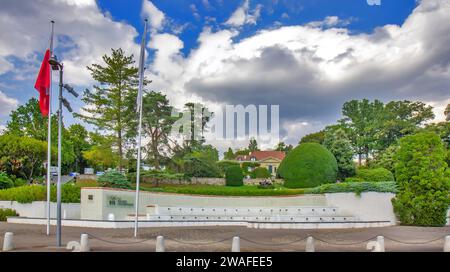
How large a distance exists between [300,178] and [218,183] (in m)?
11.2

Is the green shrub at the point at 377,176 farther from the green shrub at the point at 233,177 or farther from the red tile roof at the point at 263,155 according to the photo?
the red tile roof at the point at 263,155

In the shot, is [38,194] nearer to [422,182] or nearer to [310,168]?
[310,168]

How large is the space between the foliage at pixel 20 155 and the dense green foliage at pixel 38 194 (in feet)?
44.3

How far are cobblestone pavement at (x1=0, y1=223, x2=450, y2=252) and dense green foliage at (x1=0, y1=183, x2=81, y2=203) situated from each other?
24.7 feet

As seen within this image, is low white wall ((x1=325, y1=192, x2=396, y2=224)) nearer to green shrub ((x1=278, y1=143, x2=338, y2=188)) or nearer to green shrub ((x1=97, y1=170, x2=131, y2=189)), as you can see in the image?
green shrub ((x1=278, y1=143, x2=338, y2=188))

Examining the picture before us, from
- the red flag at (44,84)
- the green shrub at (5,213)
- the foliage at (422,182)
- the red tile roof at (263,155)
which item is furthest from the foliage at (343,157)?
the red tile roof at (263,155)

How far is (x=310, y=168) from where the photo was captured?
1470 inches

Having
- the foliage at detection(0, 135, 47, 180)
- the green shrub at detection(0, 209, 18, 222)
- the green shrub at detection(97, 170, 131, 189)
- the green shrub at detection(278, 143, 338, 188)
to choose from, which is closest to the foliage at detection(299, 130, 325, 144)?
the green shrub at detection(278, 143, 338, 188)

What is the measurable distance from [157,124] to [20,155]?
15707mm

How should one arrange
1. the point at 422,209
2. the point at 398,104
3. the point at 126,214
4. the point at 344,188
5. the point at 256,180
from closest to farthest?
the point at 422,209 < the point at 126,214 < the point at 344,188 < the point at 256,180 < the point at 398,104

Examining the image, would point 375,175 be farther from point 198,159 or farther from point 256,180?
point 256,180

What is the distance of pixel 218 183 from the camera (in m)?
46.0
